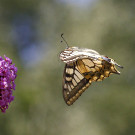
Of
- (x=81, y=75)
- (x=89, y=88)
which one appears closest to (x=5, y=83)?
(x=81, y=75)

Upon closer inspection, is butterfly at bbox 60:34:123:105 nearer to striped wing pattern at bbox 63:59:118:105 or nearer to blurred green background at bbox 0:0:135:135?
striped wing pattern at bbox 63:59:118:105

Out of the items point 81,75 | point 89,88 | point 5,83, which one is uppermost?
point 89,88

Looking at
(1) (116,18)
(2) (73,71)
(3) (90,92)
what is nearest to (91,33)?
(1) (116,18)

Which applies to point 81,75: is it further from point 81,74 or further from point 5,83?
point 5,83

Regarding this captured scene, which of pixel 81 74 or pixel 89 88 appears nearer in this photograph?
Answer: pixel 81 74

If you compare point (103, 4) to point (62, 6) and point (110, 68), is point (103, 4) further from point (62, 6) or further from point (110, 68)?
point (110, 68)

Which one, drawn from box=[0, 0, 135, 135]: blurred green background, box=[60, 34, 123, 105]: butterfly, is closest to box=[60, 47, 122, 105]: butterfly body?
box=[60, 34, 123, 105]: butterfly
